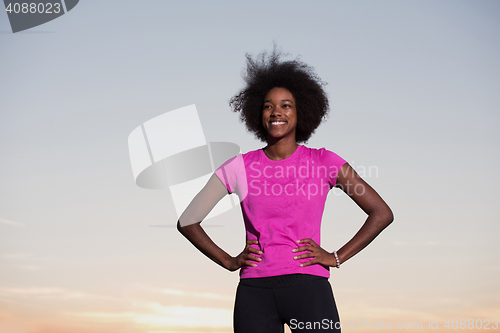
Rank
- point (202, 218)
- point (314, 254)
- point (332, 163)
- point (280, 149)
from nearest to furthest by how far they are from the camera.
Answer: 1. point (314, 254)
2. point (332, 163)
3. point (280, 149)
4. point (202, 218)

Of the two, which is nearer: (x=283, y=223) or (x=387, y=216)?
(x=283, y=223)

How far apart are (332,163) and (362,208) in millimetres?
458

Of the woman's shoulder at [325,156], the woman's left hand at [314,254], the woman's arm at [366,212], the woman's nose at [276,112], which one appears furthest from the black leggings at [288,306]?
the woman's nose at [276,112]

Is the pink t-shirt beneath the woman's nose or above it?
beneath

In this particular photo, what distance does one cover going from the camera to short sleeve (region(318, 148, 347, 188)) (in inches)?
145

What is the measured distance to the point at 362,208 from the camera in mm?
3838

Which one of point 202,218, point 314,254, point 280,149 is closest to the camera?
point 314,254

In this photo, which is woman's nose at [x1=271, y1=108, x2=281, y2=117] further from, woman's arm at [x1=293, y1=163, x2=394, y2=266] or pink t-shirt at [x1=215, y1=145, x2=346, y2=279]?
woman's arm at [x1=293, y1=163, x2=394, y2=266]

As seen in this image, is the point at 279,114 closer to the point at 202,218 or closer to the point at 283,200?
the point at 283,200

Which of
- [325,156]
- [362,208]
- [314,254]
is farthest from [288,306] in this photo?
[325,156]

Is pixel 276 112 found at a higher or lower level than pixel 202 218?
higher

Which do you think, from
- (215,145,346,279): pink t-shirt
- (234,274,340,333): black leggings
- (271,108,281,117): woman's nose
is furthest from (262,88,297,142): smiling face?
(234,274,340,333): black leggings

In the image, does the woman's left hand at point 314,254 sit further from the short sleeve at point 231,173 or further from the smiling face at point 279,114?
the smiling face at point 279,114

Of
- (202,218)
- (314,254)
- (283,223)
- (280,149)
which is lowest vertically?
(314,254)
